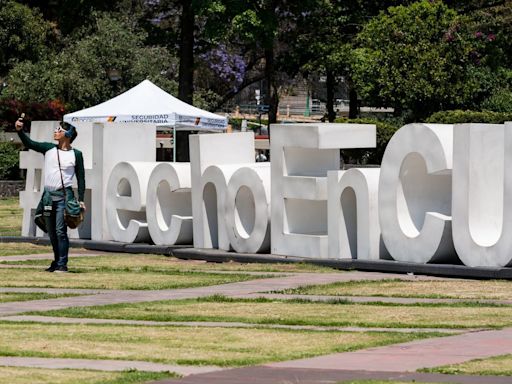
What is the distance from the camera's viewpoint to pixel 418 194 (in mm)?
20359

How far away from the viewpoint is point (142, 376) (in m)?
10.2

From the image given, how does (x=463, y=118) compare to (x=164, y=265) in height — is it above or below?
above

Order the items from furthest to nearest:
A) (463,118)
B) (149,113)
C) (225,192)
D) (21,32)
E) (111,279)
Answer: (21,32), (463,118), (149,113), (225,192), (111,279)

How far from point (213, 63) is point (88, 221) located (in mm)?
50961

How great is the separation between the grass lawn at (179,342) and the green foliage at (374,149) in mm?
29986

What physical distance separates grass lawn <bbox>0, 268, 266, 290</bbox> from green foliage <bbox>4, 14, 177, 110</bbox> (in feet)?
131

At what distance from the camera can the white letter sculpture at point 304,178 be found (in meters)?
21.7

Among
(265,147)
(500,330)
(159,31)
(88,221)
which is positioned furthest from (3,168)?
(500,330)

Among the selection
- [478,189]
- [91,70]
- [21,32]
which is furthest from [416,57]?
[478,189]

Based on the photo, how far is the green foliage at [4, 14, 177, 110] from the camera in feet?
197

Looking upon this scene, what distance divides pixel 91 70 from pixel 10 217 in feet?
80.6

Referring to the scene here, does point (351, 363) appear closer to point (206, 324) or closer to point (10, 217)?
point (206, 324)

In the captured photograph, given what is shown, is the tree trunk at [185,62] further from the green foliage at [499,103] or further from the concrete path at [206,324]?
the concrete path at [206,324]

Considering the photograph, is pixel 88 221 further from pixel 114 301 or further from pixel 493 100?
pixel 493 100
